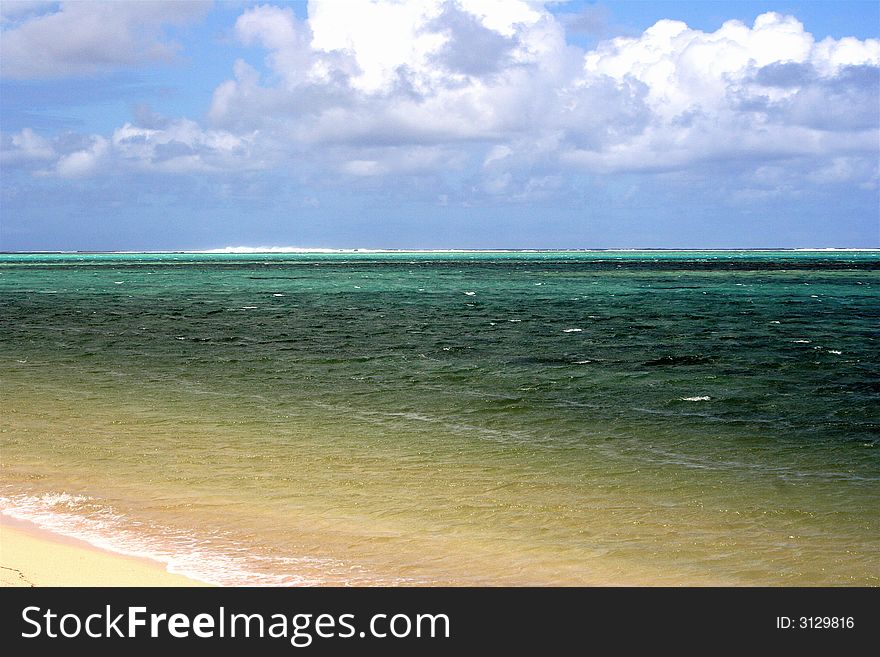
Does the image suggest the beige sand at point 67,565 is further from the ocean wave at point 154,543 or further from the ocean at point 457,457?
the ocean at point 457,457

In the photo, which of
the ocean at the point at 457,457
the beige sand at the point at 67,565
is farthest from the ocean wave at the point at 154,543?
the beige sand at the point at 67,565

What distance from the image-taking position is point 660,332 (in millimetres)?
41844

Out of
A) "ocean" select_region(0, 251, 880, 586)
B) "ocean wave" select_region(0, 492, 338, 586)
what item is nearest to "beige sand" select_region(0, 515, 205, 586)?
"ocean wave" select_region(0, 492, 338, 586)

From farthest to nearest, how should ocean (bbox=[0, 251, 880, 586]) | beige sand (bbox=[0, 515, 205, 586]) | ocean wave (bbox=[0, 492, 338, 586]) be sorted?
ocean (bbox=[0, 251, 880, 586]), ocean wave (bbox=[0, 492, 338, 586]), beige sand (bbox=[0, 515, 205, 586])

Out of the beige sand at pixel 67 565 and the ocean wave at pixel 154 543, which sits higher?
the beige sand at pixel 67 565

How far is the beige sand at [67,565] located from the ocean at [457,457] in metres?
0.32

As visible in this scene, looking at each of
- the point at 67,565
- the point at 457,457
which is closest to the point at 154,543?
the point at 67,565

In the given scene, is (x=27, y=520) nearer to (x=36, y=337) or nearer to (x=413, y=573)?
(x=413, y=573)

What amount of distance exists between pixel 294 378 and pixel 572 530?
1608cm

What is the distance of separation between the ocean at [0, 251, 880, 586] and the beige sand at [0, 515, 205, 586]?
12.7 inches

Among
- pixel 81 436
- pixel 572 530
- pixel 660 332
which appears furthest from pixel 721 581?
pixel 660 332

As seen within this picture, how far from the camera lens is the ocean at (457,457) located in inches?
444

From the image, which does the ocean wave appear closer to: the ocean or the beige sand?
the ocean

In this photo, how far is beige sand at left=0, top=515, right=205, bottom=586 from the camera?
980 centimetres
